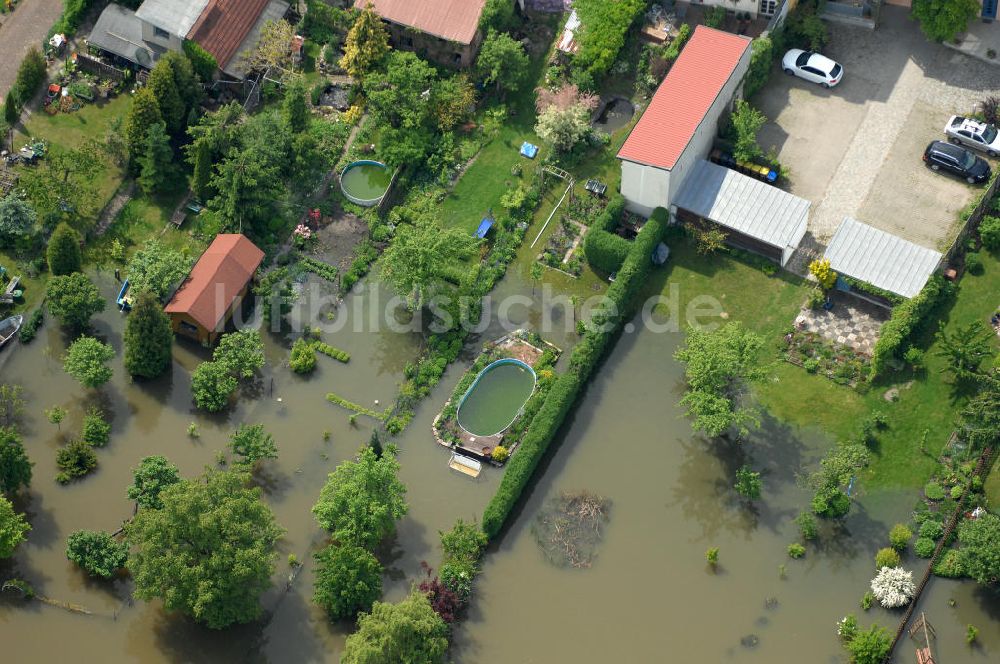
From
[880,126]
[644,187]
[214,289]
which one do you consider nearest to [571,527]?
[644,187]

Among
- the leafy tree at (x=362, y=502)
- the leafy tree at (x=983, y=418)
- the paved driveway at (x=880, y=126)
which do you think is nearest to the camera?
the leafy tree at (x=362, y=502)

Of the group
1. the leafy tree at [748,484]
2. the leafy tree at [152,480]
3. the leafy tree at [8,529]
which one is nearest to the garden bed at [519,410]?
the leafy tree at [748,484]

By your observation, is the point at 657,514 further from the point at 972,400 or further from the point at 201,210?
the point at 201,210

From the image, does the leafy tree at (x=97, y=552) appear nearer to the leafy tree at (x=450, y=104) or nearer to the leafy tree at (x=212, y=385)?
the leafy tree at (x=212, y=385)

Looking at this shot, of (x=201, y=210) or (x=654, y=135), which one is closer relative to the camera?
(x=654, y=135)

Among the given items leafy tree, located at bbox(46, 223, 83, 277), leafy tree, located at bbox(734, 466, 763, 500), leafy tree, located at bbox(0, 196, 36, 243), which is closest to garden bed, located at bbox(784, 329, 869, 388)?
leafy tree, located at bbox(734, 466, 763, 500)

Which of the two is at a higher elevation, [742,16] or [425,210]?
[742,16]

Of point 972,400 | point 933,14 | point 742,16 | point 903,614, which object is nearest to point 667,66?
point 742,16
